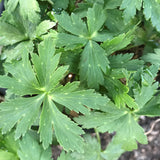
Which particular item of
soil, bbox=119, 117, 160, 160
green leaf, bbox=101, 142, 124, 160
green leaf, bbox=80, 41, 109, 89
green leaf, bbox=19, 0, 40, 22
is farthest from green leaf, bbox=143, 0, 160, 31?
soil, bbox=119, 117, 160, 160

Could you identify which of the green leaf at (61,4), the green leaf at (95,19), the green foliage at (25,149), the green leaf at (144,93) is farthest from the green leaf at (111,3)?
the green foliage at (25,149)

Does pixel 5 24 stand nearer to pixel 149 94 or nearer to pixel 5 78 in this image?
pixel 5 78

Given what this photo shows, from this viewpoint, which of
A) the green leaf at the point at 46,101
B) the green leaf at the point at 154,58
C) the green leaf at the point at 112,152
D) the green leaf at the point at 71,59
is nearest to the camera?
the green leaf at the point at 46,101

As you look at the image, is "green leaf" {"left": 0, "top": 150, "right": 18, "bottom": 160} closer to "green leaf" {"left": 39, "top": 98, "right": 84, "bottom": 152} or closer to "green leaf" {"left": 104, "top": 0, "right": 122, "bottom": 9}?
"green leaf" {"left": 39, "top": 98, "right": 84, "bottom": 152}

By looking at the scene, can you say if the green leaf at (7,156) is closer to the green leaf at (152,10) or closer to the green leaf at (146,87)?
the green leaf at (146,87)

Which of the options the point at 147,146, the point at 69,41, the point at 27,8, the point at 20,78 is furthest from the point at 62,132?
the point at 147,146

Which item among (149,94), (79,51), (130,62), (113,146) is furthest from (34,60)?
(113,146)

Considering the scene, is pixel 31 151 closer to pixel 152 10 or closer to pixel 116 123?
pixel 116 123
